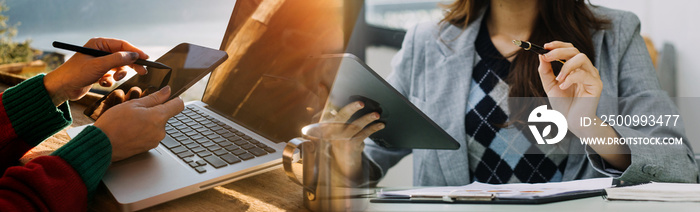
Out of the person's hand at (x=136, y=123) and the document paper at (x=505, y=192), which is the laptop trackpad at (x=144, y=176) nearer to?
the person's hand at (x=136, y=123)

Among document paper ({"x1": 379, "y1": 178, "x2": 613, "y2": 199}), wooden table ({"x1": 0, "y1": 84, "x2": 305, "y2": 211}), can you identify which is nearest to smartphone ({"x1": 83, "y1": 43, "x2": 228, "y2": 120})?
wooden table ({"x1": 0, "y1": 84, "x2": 305, "y2": 211})

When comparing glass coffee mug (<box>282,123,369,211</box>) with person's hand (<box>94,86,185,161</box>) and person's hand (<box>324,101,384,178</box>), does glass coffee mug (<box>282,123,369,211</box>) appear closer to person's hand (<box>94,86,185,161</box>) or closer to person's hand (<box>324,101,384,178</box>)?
person's hand (<box>324,101,384,178</box>)

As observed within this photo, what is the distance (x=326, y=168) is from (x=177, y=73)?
0.28m

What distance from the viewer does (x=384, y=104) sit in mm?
473

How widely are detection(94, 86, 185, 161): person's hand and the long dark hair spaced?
0.51 meters

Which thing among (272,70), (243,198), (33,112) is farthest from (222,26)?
(243,198)

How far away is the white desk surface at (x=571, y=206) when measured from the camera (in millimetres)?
386

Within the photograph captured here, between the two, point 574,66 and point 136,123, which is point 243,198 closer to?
point 136,123

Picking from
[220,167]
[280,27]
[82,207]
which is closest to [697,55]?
[280,27]

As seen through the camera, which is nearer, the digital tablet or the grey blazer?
the digital tablet

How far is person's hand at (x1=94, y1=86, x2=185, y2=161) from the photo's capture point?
0.41m

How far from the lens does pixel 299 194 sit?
0.40 m

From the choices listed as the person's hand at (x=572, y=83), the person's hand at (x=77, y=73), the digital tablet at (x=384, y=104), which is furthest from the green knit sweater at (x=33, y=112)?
the person's hand at (x=572, y=83)

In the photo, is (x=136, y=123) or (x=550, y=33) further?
(x=550, y=33)
